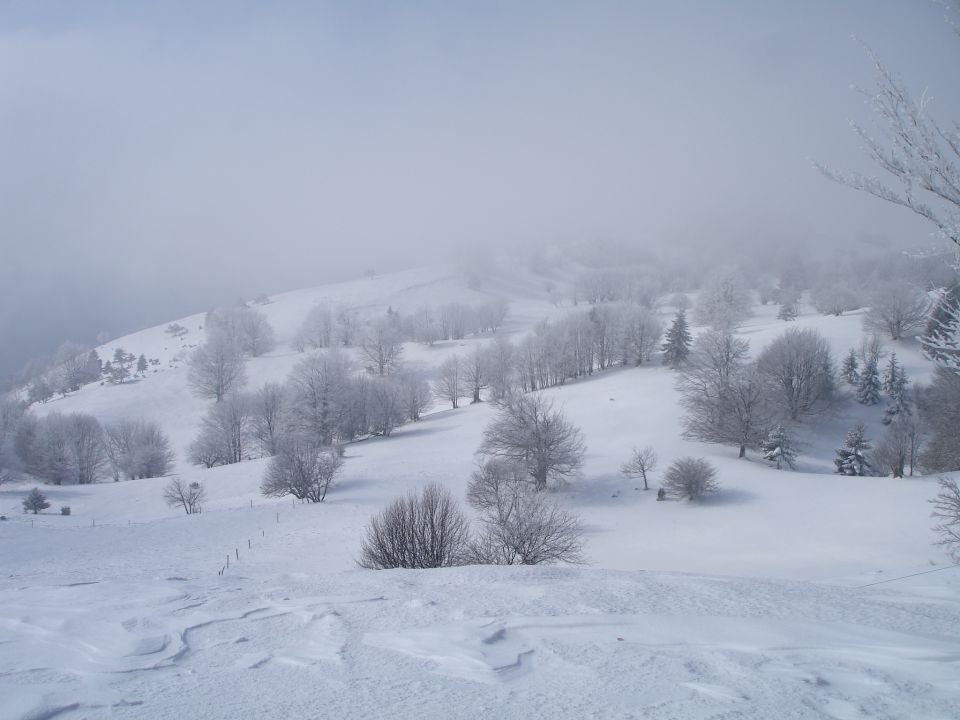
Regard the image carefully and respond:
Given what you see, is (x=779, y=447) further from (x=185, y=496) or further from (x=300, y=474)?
(x=185, y=496)

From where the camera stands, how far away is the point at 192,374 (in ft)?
234

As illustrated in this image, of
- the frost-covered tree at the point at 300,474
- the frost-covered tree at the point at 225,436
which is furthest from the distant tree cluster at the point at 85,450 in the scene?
the frost-covered tree at the point at 300,474

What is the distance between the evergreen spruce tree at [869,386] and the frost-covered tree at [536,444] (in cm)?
2884

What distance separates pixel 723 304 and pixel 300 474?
7692 centimetres

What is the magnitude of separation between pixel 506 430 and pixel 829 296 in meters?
75.2

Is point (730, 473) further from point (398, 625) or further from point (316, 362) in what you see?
point (316, 362)

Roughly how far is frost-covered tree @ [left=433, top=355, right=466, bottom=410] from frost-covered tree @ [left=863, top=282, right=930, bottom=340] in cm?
4639

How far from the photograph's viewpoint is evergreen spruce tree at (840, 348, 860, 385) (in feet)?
160

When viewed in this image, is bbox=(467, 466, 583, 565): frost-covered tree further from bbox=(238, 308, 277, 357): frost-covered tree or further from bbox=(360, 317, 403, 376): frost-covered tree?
bbox=(238, 308, 277, 357): frost-covered tree

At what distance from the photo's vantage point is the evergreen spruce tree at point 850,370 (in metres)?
48.8

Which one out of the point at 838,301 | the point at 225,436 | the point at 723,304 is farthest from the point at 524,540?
the point at 838,301

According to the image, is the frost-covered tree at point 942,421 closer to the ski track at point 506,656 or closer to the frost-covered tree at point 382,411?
the ski track at point 506,656

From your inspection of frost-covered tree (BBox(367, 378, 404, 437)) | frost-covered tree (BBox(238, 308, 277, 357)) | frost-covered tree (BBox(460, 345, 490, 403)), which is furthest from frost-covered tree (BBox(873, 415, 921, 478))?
frost-covered tree (BBox(238, 308, 277, 357))

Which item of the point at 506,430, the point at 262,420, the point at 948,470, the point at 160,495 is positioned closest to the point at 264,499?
the point at 160,495
